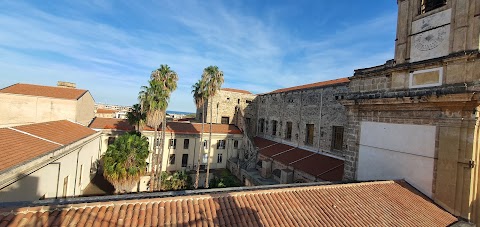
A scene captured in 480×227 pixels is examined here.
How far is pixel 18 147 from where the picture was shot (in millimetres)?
8875

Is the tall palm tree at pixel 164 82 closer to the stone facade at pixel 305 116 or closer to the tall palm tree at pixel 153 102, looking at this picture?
the tall palm tree at pixel 153 102

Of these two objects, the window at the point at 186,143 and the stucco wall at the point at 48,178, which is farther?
the window at the point at 186,143

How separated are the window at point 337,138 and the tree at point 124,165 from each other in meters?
14.9

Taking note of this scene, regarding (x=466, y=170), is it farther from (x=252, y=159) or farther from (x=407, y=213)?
(x=252, y=159)

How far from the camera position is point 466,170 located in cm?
620

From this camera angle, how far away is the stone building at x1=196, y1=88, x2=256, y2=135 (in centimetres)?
3020

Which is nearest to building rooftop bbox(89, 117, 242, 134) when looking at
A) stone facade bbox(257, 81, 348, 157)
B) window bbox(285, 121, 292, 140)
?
stone facade bbox(257, 81, 348, 157)

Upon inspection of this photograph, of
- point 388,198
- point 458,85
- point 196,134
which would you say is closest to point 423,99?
point 458,85

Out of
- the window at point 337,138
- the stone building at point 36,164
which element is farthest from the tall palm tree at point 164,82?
the window at point 337,138

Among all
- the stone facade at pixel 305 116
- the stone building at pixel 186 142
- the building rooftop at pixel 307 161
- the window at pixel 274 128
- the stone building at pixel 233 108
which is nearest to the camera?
the building rooftop at pixel 307 161

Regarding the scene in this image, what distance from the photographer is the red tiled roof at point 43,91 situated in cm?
2208

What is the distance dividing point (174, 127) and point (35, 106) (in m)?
13.0

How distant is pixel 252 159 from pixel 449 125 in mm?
18922

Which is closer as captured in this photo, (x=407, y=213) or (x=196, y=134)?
(x=407, y=213)
